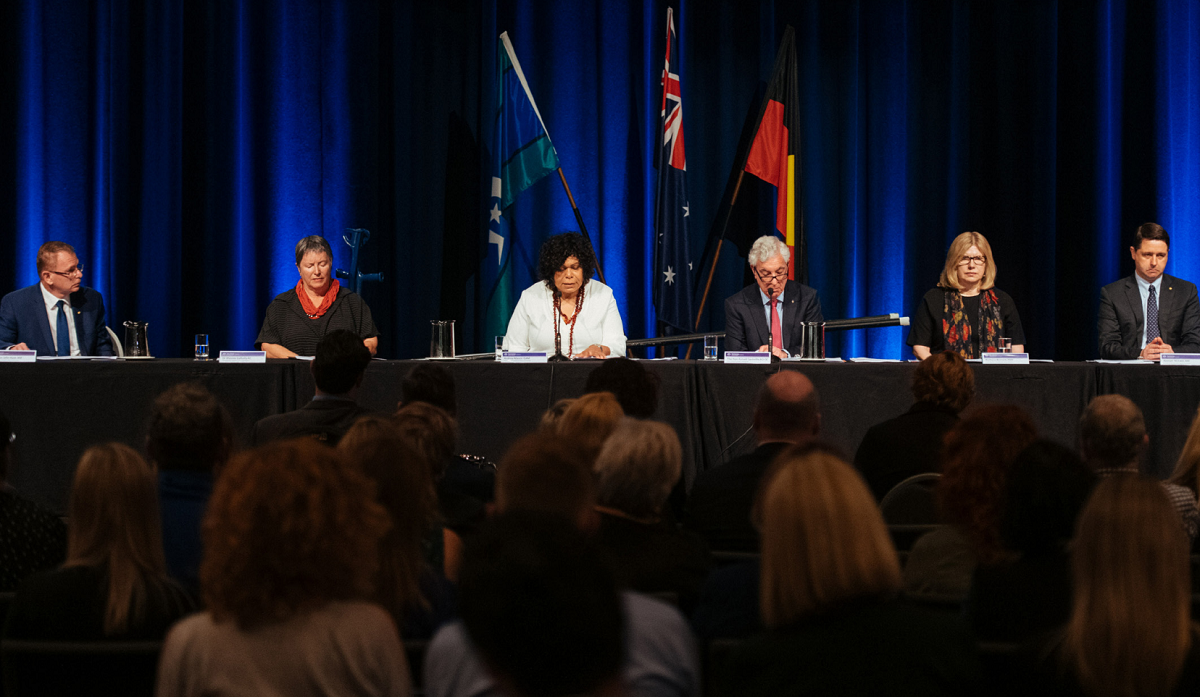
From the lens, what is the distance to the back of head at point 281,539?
114 centimetres

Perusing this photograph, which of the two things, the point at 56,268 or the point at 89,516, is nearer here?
the point at 89,516

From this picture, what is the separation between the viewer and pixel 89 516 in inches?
60.6

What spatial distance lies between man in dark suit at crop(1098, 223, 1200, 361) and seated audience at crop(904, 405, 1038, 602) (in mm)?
3456

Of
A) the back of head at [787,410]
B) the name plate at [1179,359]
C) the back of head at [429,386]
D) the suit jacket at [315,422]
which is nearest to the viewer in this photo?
the back of head at [787,410]

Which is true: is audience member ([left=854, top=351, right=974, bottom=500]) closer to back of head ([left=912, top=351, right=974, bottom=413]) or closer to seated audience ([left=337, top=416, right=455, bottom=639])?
back of head ([left=912, top=351, right=974, bottom=413])

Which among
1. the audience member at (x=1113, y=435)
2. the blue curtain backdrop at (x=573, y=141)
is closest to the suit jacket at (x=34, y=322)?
the blue curtain backdrop at (x=573, y=141)

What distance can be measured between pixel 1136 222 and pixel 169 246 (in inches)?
233

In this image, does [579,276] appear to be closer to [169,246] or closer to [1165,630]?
[169,246]

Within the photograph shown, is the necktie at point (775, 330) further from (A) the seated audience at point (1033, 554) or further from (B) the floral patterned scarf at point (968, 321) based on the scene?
(A) the seated audience at point (1033, 554)

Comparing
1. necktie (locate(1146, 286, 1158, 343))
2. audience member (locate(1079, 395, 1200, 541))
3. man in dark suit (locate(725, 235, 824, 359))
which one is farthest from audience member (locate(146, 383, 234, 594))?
necktie (locate(1146, 286, 1158, 343))

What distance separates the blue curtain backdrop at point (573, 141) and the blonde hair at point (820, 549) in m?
5.36

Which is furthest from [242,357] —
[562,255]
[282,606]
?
[282,606]

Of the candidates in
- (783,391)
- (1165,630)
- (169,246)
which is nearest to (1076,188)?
(783,391)

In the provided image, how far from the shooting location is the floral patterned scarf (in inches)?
192
